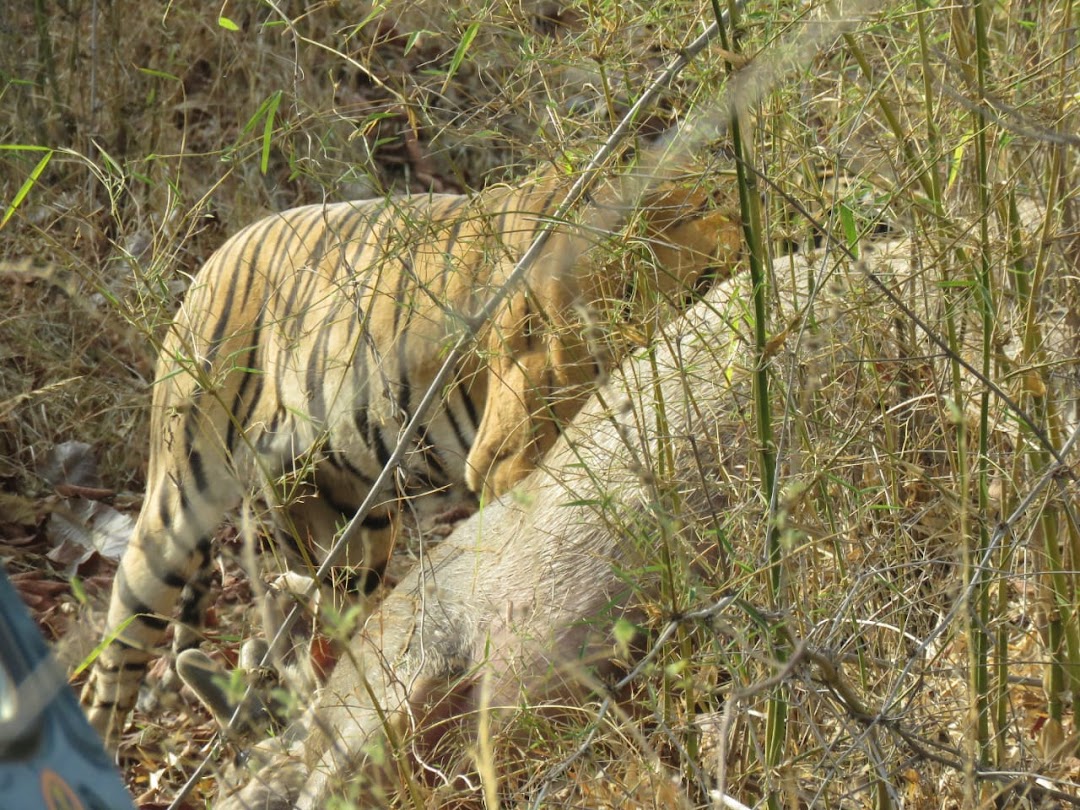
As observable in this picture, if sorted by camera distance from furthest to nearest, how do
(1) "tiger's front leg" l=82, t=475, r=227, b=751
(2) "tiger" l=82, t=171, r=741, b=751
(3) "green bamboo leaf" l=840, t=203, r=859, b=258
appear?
(1) "tiger's front leg" l=82, t=475, r=227, b=751 → (2) "tiger" l=82, t=171, r=741, b=751 → (3) "green bamboo leaf" l=840, t=203, r=859, b=258

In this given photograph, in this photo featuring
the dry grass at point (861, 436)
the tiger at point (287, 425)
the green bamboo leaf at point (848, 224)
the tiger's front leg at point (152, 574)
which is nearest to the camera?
the dry grass at point (861, 436)

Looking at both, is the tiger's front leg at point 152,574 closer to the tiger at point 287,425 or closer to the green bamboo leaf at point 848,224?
the tiger at point 287,425

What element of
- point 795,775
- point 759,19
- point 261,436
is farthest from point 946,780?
point 261,436

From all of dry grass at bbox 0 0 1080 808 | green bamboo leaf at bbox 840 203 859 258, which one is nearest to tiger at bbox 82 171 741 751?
dry grass at bbox 0 0 1080 808

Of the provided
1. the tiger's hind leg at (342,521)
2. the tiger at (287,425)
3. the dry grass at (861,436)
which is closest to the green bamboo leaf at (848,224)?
the dry grass at (861,436)

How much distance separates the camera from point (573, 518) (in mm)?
2229

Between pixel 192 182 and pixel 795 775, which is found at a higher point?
pixel 192 182

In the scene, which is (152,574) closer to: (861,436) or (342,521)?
(342,521)

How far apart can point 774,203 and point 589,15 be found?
398 millimetres

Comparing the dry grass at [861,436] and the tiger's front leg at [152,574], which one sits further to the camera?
the tiger's front leg at [152,574]

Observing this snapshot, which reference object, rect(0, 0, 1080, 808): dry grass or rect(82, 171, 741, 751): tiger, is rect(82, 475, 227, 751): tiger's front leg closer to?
rect(82, 171, 741, 751): tiger

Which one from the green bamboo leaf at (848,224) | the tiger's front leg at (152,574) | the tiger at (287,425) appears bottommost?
the tiger's front leg at (152,574)

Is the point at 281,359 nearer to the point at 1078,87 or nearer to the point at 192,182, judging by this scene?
the point at 192,182

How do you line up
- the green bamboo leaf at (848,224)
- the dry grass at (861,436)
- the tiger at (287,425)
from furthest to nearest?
1. the tiger at (287,425)
2. the green bamboo leaf at (848,224)
3. the dry grass at (861,436)
